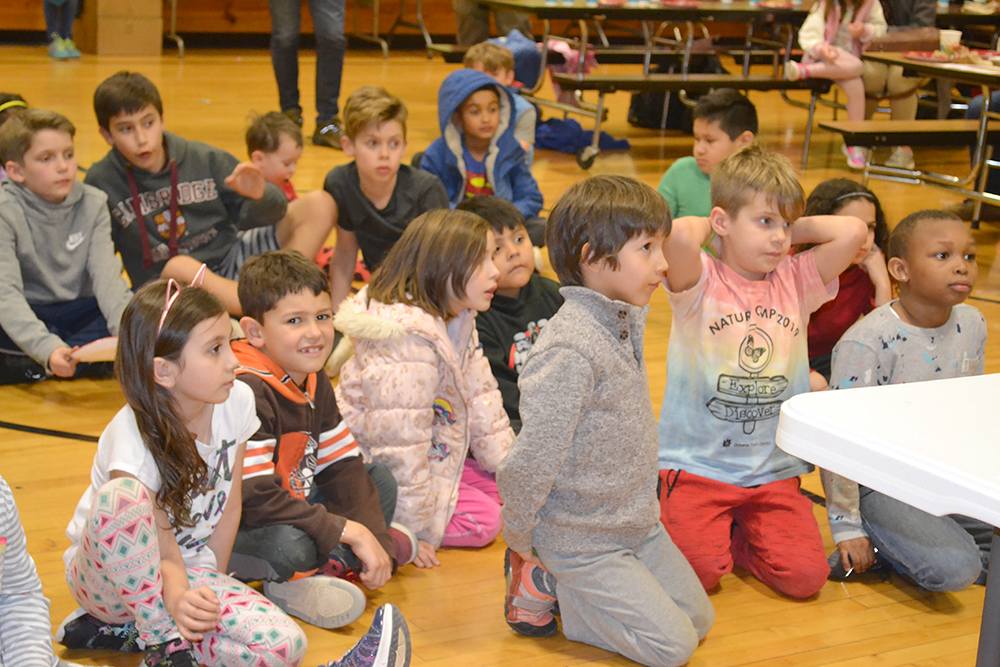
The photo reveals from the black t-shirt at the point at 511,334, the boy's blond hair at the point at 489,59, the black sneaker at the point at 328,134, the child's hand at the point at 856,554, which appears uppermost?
the boy's blond hair at the point at 489,59

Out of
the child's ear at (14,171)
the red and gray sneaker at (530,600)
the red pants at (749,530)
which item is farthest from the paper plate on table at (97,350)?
the red pants at (749,530)

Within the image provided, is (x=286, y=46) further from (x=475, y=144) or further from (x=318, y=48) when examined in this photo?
(x=475, y=144)

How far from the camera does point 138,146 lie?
118 inches

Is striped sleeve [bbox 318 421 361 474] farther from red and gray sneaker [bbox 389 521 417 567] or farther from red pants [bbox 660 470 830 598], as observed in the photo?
red pants [bbox 660 470 830 598]

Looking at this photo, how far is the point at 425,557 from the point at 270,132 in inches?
73.1

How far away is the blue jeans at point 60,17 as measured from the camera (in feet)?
26.1

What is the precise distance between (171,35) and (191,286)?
7.72 meters

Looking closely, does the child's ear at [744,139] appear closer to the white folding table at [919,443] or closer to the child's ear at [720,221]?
the child's ear at [720,221]

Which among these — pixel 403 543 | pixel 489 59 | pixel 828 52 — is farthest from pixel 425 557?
pixel 828 52

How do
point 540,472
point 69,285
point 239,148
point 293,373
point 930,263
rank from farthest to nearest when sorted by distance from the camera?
point 239,148 → point 69,285 → point 930,263 → point 293,373 → point 540,472

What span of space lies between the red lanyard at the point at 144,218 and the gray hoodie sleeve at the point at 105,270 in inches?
3.9

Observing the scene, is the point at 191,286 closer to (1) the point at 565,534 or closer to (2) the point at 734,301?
(1) the point at 565,534

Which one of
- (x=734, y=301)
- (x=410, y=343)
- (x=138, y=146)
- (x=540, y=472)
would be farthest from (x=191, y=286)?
(x=138, y=146)

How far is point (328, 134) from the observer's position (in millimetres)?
5926
